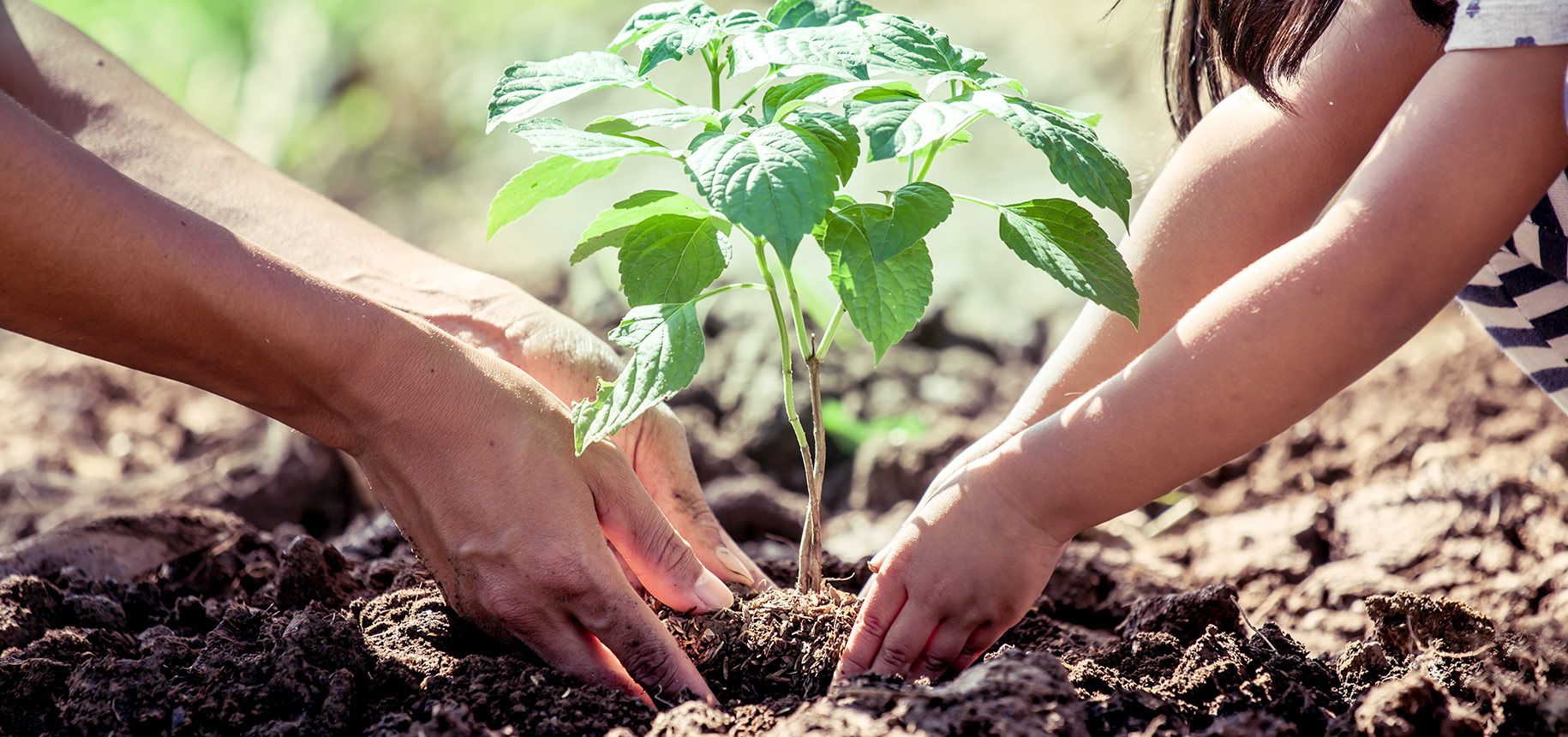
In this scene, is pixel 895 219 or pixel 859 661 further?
pixel 859 661

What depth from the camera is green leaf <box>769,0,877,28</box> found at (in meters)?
1.31

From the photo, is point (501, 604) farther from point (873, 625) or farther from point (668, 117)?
point (668, 117)

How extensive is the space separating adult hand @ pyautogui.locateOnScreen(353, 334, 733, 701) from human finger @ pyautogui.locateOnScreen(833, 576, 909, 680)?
0.19 m

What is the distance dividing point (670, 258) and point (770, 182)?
24cm

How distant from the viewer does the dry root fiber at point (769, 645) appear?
1386mm

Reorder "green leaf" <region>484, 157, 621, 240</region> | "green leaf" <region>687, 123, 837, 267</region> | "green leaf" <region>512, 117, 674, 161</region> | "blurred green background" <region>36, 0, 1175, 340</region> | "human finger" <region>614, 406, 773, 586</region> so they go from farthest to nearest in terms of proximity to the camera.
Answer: "blurred green background" <region>36, 0, 1175, 340</region> < "human finger" <region>614, 406, 773, 586</region> < "green leaf" <region>484, 157, 621, 240</region> < "green leaf" <region>512, 117, 674, 161</region> < "green leaf" <region>687, 123, 837, 267</region>

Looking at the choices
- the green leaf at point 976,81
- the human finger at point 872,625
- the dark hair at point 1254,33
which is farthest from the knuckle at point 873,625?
the dark hair at point 1254,33

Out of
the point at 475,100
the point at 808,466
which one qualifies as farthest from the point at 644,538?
the point at 475,100

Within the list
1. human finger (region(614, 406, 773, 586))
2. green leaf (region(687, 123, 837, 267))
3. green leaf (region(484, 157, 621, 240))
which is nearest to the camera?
green leaf (region(687, 123, 837, 267))

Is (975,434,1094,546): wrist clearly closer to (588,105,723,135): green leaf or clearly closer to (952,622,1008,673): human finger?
(952,622,1008,673): human finger

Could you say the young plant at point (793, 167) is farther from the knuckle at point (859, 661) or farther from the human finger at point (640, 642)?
the knuckle at point (859, 661)

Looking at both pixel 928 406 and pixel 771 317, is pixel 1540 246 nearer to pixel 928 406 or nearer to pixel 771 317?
pixel 928 406

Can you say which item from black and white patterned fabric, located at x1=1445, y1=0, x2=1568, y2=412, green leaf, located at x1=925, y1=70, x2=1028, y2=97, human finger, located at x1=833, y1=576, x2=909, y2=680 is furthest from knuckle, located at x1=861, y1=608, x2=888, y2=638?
black and white patterned fabric, located at x1=1445, y1=0, x2=1568, y2=412

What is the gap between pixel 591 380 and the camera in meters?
1.77
